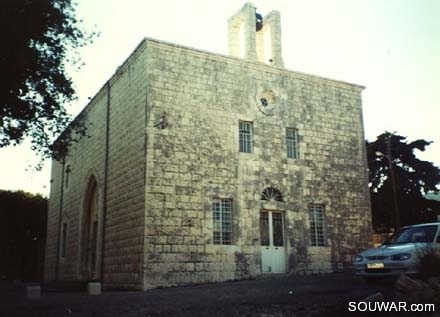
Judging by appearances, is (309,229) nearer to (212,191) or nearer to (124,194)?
(212,191)

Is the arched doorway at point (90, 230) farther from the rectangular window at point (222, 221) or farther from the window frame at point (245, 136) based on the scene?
the window frame at point (245, 136)

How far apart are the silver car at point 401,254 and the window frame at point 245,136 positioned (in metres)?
6.31

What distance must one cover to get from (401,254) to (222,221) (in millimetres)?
6484

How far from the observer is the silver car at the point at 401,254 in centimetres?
1006

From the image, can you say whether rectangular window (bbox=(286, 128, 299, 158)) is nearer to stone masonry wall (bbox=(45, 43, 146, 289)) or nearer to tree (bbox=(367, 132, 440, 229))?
stone masonry wall (bbox=(45, 43, 146, 289))

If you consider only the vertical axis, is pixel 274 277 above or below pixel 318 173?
below

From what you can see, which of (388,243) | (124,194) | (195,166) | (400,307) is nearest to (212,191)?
(195,166)

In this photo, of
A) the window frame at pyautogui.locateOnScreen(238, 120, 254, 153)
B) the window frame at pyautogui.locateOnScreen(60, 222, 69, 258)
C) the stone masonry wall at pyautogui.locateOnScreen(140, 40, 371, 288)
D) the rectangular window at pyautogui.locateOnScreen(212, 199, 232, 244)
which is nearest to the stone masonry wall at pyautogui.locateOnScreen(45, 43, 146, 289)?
the window frame at pyautogui.locateOnScreen(60, 222, 69, 258)

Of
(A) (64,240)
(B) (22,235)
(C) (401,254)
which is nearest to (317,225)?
(C) (401,254)

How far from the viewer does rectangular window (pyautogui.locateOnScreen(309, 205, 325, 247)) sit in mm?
17016

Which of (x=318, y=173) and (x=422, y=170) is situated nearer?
(x=318, y=173)

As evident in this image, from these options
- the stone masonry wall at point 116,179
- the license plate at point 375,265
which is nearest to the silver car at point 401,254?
the license plate at point 375,265

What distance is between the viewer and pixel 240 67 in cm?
1702

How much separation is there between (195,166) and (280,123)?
160 inches
